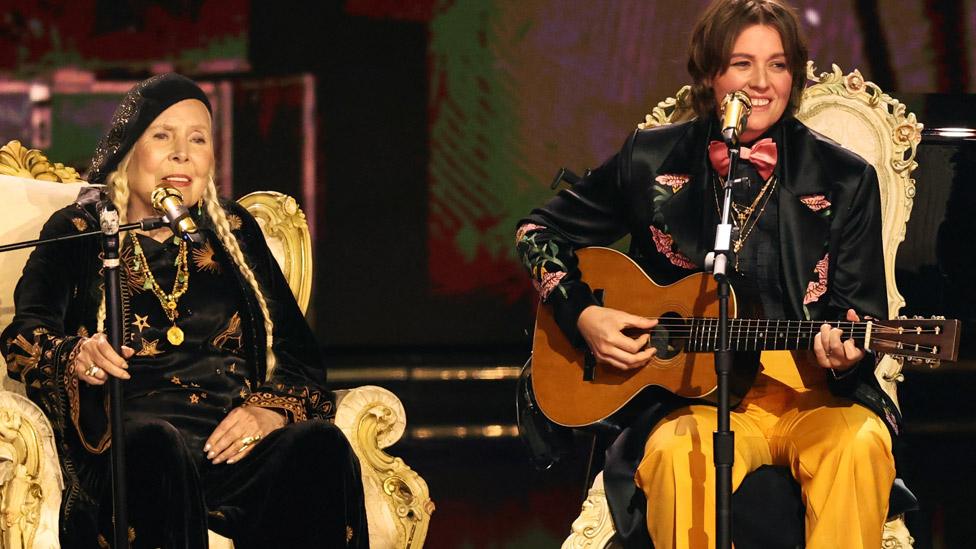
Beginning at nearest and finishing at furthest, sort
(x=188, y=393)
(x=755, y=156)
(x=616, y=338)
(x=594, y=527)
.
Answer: (x=594, y=527) → (x=616, y=338) → (x=755, y=156) → (x=188, y=393)

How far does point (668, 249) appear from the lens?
A: 3711 millimetres

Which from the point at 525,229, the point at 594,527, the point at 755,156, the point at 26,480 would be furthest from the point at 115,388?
the point at 755,156

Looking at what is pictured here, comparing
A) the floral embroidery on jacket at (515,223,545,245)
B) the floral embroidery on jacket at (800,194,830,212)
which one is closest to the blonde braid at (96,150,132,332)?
the floral embroidery on jacket at (515,223,545,245)

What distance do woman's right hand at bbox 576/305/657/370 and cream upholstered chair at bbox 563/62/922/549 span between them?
2.39 feet

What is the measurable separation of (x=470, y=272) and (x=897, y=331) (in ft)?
11.3

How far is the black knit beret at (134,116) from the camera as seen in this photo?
3820 millimetres

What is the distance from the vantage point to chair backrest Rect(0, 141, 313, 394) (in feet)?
13.3

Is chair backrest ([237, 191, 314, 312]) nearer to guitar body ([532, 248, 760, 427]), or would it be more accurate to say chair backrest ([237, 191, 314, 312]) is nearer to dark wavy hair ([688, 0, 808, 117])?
guitar body ([532, 248, 760, 427])

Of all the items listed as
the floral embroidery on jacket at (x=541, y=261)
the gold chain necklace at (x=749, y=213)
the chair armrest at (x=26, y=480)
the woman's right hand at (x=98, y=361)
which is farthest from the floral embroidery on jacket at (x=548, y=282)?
the chair armrest at (x=26, y=480)

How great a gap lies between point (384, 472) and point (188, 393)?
22.5 inches

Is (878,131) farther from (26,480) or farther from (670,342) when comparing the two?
(26,480)

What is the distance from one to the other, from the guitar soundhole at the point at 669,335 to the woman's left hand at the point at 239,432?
3.33ft

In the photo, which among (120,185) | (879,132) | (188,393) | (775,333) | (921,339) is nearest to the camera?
(921,339)

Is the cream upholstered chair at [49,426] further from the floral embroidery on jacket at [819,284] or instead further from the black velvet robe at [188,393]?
the floral embroidery on jacket at [819,284]
